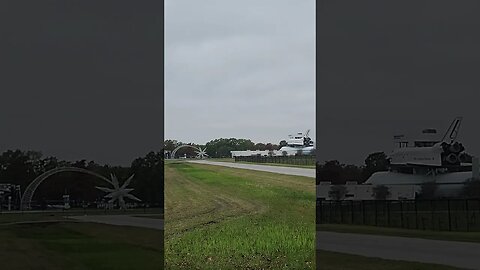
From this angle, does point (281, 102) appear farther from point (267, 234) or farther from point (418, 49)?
point (418, 49)

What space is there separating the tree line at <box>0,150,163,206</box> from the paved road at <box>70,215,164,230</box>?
0.88ft

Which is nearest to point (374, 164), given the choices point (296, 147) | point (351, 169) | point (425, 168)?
point (351, 169)

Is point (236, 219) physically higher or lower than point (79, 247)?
lower

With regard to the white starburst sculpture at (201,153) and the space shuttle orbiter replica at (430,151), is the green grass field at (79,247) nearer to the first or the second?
the space shuttle orbiter replica at (430,151)

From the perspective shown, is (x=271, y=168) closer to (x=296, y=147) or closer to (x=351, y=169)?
(x=296, y=147)

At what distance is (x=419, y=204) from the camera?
9539mm

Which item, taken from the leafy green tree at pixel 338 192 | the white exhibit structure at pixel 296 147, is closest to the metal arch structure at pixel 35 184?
the leafy green tree at pixel 338 192

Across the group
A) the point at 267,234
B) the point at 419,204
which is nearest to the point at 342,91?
the point at 419,204

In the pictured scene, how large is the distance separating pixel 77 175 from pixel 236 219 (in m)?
6.77

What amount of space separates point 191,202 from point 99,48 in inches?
306

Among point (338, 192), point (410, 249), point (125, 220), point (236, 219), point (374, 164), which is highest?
point (374, 164)

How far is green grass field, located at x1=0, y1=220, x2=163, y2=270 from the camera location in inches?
325

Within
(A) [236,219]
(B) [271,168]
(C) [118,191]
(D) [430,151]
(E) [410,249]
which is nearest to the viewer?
(E) [410,249]

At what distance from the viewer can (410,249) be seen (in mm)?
8906
